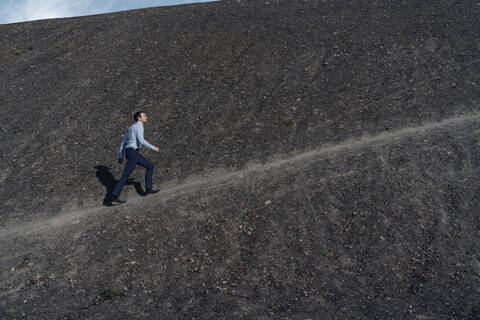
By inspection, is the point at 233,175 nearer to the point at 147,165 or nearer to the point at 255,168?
the point at 255,168

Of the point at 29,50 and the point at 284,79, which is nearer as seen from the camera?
the point at 284,79

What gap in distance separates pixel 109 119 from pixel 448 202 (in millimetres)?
13862

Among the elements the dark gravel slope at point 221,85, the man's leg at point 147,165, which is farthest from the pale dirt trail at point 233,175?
the man's leg at point 147,165

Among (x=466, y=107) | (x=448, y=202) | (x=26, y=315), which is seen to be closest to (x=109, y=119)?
(x=26, y=315)

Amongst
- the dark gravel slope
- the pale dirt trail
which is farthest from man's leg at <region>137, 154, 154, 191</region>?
the dark gravel slope

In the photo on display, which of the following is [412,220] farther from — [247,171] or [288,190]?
[247,171]

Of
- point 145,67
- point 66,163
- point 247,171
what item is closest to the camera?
point 247,171

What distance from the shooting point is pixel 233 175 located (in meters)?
12.5

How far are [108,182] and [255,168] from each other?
17.4ft

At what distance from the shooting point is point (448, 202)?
393 inches

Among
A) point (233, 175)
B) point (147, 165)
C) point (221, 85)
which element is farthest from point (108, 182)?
point (221, 85)

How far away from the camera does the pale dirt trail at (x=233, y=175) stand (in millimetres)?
11289

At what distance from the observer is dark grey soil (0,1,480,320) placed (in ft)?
26.5

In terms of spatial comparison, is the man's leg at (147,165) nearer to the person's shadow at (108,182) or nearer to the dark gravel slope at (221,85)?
the person's shadow at (108,182)
